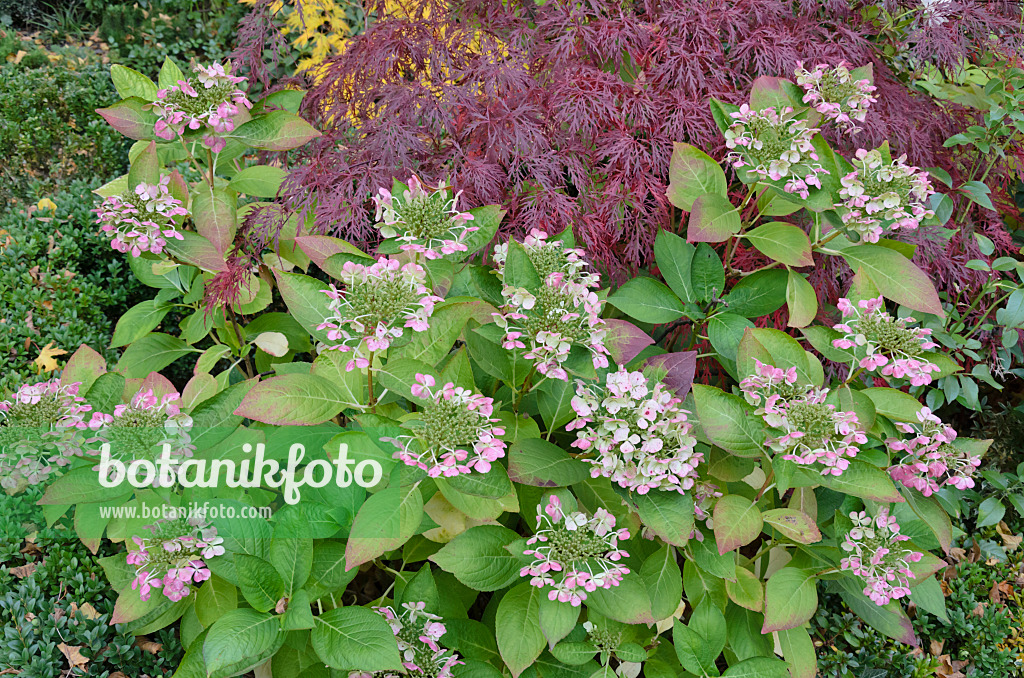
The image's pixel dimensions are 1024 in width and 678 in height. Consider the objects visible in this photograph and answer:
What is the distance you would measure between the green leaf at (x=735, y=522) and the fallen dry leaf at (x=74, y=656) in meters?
1.60

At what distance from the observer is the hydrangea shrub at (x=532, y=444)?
4.49ft

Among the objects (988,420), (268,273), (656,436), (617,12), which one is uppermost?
(617,12)

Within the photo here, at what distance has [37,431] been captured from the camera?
1.58m

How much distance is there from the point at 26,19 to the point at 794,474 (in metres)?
5.16

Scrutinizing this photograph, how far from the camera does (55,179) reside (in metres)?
3.22

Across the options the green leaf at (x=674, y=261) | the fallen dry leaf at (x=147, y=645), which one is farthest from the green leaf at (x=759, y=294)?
the fallen dry leaf at (x=147, y=645)

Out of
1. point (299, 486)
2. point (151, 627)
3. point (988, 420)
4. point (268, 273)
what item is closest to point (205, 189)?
point (268, 273)

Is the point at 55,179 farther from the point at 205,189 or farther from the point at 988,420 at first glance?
the point at 988,420

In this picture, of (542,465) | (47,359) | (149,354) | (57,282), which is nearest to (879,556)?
(542,465)

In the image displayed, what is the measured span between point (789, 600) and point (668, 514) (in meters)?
0.40

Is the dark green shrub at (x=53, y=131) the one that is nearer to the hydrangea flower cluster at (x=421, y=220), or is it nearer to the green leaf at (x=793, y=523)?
the hydrangea flower cluster at (x=421, y=220)

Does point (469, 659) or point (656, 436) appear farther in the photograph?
point (469, 659)

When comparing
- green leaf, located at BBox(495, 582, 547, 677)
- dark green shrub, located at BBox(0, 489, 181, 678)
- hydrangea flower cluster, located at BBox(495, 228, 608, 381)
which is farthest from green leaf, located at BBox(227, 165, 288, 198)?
green leaf, located at BBox(495, 582, 547, 677)

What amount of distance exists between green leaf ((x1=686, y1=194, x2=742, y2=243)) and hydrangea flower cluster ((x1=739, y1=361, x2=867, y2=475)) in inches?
16.4
